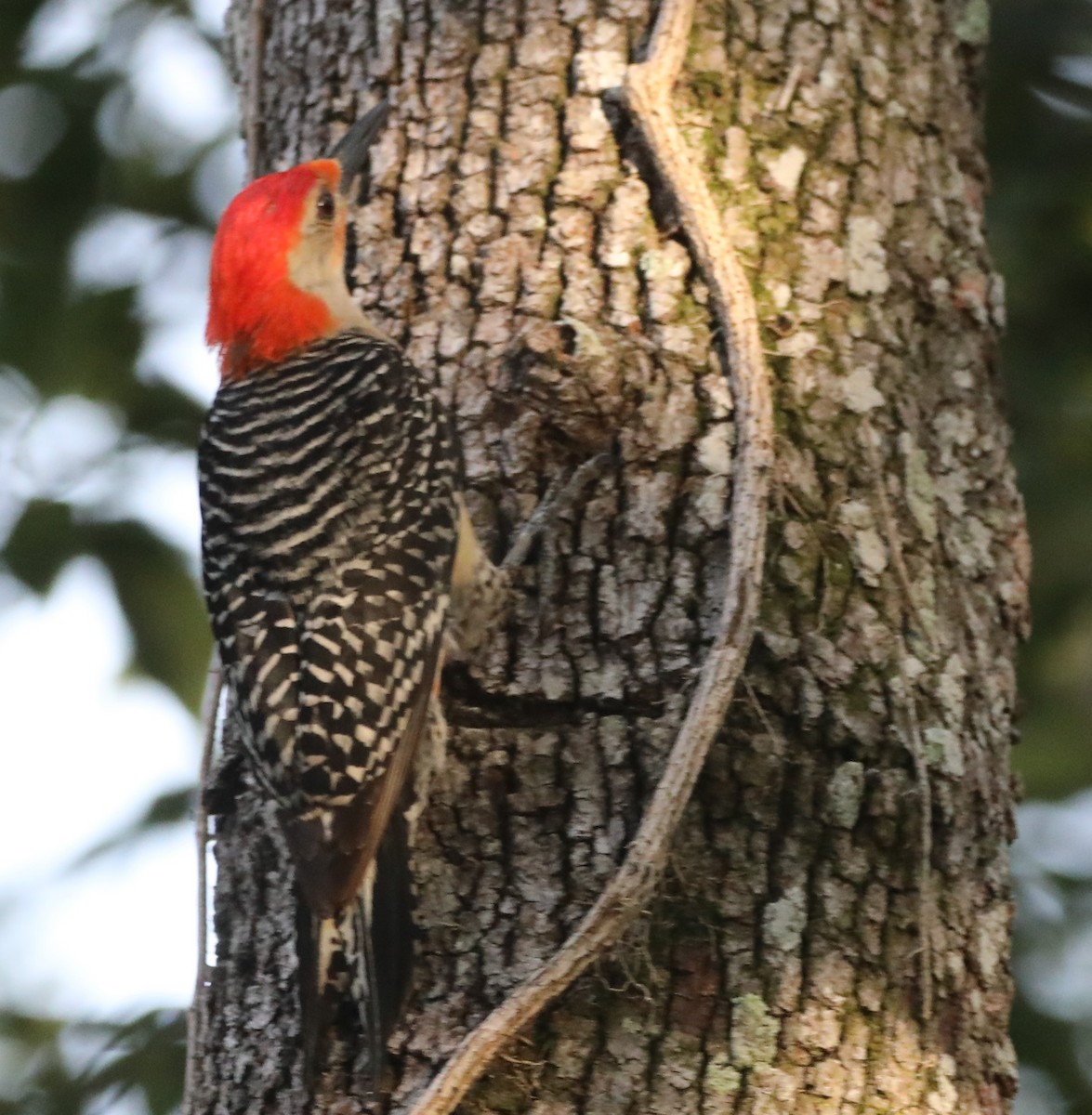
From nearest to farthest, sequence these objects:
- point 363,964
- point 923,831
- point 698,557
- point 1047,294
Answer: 1. point 363,964
2. point 923,831
3. point 698,557
4. point 1047,294

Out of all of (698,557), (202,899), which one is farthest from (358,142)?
(202,899)

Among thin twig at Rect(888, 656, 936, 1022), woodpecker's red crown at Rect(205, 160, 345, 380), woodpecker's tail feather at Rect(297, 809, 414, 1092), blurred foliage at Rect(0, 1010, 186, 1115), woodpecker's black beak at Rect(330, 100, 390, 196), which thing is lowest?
blurred foliage at Rect(0, 1010, 186, 1115)

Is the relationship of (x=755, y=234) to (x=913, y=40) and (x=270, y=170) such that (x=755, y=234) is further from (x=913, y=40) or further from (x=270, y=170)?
(x=270, y=170)

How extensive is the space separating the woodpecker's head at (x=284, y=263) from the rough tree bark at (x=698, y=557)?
117mm

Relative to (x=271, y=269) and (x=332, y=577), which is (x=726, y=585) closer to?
(x=332, y=577)

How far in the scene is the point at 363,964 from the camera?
2.41m

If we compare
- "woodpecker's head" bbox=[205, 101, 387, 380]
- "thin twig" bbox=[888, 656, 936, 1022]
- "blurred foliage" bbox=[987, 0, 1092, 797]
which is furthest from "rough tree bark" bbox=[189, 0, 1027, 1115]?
"blurred foliage" bbox=[987, 0, 1092, 797]

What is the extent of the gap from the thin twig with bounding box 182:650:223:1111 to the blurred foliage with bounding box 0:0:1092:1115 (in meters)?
0.85

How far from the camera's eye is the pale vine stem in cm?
229

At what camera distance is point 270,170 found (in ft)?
11.4

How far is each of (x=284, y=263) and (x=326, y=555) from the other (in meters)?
0.83

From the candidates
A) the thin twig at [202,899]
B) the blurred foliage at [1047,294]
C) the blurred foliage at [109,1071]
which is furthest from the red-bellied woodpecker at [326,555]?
the blurred foliage at [1047,294]

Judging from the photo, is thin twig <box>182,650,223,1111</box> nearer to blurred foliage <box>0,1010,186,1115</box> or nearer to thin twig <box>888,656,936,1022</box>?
blurred foliage <box>0,1010,186,1115</box>

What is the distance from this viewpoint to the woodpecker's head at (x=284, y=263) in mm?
3201
